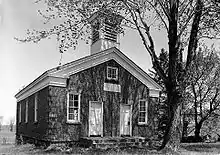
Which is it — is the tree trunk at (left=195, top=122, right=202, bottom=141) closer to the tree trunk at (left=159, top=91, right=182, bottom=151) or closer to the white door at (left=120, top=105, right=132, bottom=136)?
the white door at (left=120, top=105, right=132, bottom=136)

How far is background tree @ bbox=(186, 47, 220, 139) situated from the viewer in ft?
97.8

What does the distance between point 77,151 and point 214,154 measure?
723cm

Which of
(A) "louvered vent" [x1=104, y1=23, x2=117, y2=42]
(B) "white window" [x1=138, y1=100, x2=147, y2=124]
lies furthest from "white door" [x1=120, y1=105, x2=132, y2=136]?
(A) "louvered vent" [x1=104, y1=23, x2=117, y2=42]

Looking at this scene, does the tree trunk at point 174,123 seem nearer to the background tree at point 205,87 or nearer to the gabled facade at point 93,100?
the gabled facade at point 93,100

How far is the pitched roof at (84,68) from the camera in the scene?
16.7 meters


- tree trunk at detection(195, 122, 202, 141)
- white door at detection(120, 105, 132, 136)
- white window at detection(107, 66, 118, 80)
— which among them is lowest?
tree trunk at detection(195, 122, 202, 141)

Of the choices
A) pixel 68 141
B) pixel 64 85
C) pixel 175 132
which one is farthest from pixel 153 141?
pixel 64 85

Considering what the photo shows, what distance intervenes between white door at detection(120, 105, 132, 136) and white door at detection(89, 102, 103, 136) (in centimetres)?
170

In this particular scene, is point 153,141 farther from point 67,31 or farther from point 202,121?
point 202,121

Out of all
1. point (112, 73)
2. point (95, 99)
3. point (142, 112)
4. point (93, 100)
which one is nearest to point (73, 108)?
point (93, 100)

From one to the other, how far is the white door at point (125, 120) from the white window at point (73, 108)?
3.39m

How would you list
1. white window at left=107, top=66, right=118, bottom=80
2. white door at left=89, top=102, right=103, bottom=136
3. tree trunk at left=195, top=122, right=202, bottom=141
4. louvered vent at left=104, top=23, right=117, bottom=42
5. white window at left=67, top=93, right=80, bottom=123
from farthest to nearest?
tree trunk at left=195, top=122, right=202, bottom=141 → louvered vent at left=104, top=23, right=117, bottom=42 → white window at left=107, top=66, right=118, bottom=80 → white door at left=89, top=102, right=103, bottom=136 → white window at left=67, top=93, right=80, bottom=123

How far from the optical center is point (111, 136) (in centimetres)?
1841

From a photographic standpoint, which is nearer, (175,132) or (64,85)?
(175,132)
